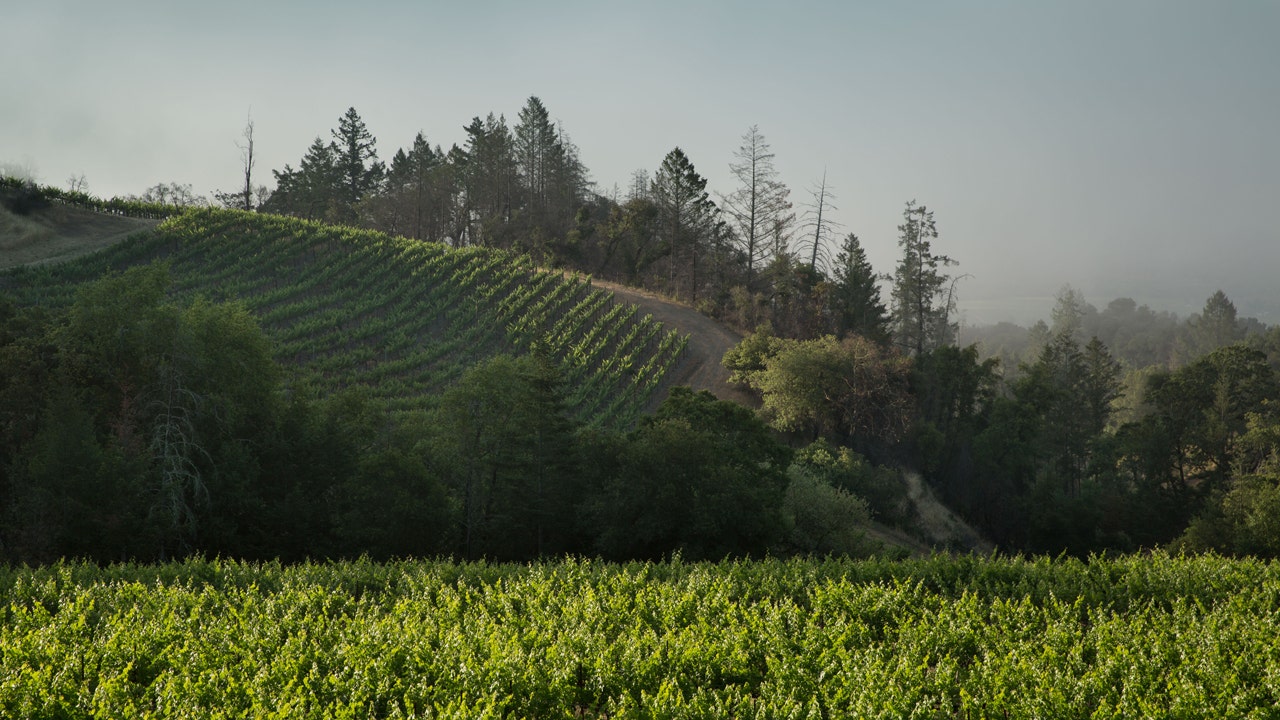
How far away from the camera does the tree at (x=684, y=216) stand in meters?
57.2

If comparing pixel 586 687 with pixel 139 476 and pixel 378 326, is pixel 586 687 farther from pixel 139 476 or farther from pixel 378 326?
pixel 378 326

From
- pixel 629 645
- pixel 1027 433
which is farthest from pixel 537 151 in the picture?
pixel 629 645

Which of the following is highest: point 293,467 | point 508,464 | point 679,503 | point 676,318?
point 676,318

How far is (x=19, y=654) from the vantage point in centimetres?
985

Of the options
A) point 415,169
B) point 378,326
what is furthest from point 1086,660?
point 415,169

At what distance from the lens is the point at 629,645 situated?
35.5ft

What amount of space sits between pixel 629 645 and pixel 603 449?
14.0 metres

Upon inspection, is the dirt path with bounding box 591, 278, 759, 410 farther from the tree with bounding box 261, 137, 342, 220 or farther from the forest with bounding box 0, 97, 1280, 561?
the tree with bounding box 261, 137, 342, 220

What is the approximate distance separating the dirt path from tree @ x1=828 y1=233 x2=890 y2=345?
28.2 ft

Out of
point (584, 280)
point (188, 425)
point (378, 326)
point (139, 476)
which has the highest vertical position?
point (584, 280)

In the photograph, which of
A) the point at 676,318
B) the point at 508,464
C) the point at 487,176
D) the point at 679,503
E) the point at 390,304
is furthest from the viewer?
the point at 487,176

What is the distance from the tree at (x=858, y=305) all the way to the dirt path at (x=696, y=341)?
859cm

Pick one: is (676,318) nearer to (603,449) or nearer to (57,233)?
(603,449)

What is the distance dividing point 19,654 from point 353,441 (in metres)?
15.0
